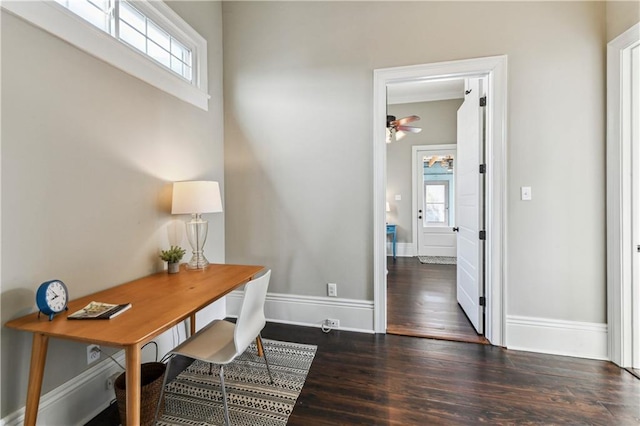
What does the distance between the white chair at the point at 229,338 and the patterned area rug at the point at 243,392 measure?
141 millimetres

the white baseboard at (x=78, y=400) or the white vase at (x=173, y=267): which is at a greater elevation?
the white vase at (x=173, y=267)

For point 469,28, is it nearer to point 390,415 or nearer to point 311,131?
point 311,131

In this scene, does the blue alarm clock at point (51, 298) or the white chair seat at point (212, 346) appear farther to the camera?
the white chair seat at point (212, 346)

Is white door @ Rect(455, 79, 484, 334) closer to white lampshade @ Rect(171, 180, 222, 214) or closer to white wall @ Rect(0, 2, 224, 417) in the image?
Answer: white lampshade @ Rect(171, 180, 222, 214)

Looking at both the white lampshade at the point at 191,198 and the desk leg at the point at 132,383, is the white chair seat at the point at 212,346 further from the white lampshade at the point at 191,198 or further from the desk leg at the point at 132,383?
the white lampshade at the point at 191,198

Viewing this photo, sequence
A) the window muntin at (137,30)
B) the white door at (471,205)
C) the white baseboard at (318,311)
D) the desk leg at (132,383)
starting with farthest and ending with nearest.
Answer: the white baseboard at (318,311)
the white door at (471,205)
the window muntin at (137,30)
the desk leg at (132,383)

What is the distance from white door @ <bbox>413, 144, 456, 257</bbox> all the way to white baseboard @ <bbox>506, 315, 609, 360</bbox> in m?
3.69

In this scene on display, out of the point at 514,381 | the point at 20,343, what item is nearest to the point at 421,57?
the point at 514,381

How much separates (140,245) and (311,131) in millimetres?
1717

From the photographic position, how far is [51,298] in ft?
4.04

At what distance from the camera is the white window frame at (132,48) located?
1363 millimetres

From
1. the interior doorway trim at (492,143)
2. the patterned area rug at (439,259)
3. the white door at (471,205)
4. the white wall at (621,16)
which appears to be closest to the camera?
the white wall at (621,16)

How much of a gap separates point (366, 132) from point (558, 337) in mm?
2311

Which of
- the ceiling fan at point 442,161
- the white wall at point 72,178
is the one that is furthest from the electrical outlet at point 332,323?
the ceiling fan at point 442,161
